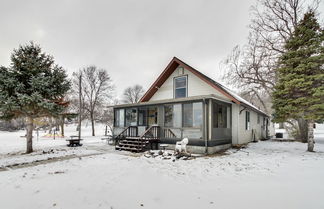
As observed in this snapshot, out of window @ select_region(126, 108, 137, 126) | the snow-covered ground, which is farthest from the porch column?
window @ select_region(126, 108, 137, 126)

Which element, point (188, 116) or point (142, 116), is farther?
point (142, 116)

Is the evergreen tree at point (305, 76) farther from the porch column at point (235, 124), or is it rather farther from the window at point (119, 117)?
the window at point (119, 117)

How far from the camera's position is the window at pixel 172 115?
1025 cm

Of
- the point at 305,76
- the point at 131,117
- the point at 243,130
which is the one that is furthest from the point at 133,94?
the point at 305,76

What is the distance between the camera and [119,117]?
13.8m

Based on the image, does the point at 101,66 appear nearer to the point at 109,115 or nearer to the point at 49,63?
the point at 109,115

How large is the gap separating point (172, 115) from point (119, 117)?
5.46 metres

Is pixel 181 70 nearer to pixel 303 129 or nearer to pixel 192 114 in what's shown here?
pixel 192 114

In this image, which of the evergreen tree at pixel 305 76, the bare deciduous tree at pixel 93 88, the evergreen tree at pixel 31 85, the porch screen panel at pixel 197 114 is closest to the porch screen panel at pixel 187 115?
the porch screen panel at pixel 197 114

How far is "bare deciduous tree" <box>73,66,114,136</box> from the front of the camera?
25.2m

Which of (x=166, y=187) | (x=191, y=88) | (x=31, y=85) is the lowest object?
(x=166, y=187)

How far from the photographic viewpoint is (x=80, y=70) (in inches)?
1018

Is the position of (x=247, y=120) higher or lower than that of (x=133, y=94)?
lower

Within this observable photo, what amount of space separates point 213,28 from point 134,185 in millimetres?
16314
